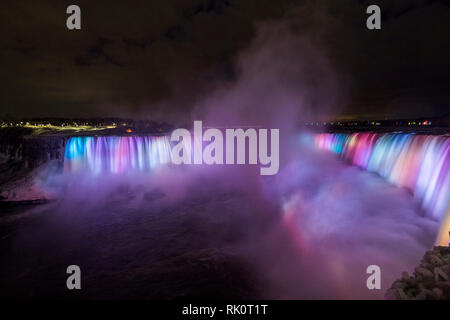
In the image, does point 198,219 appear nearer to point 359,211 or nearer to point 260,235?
point 260,235

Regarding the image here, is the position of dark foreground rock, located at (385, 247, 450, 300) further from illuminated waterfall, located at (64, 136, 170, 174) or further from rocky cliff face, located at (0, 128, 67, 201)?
illuminated waterfall, located at (64, 136, 170, 174)

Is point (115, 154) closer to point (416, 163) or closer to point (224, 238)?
point (224, 238)

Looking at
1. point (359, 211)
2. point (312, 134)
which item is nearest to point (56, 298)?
point (359, 211)

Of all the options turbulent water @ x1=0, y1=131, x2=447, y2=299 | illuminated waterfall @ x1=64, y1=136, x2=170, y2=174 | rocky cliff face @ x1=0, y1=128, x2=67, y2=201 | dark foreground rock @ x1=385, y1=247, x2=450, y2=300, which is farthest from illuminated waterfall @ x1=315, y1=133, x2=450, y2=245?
rocky cliff face @ x1=0, y1=128, x2=67, y2=201

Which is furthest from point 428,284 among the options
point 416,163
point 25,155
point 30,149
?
point 25,155

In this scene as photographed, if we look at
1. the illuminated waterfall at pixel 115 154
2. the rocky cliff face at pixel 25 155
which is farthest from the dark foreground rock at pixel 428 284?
the illuminated waterfall at pixel 115 154
